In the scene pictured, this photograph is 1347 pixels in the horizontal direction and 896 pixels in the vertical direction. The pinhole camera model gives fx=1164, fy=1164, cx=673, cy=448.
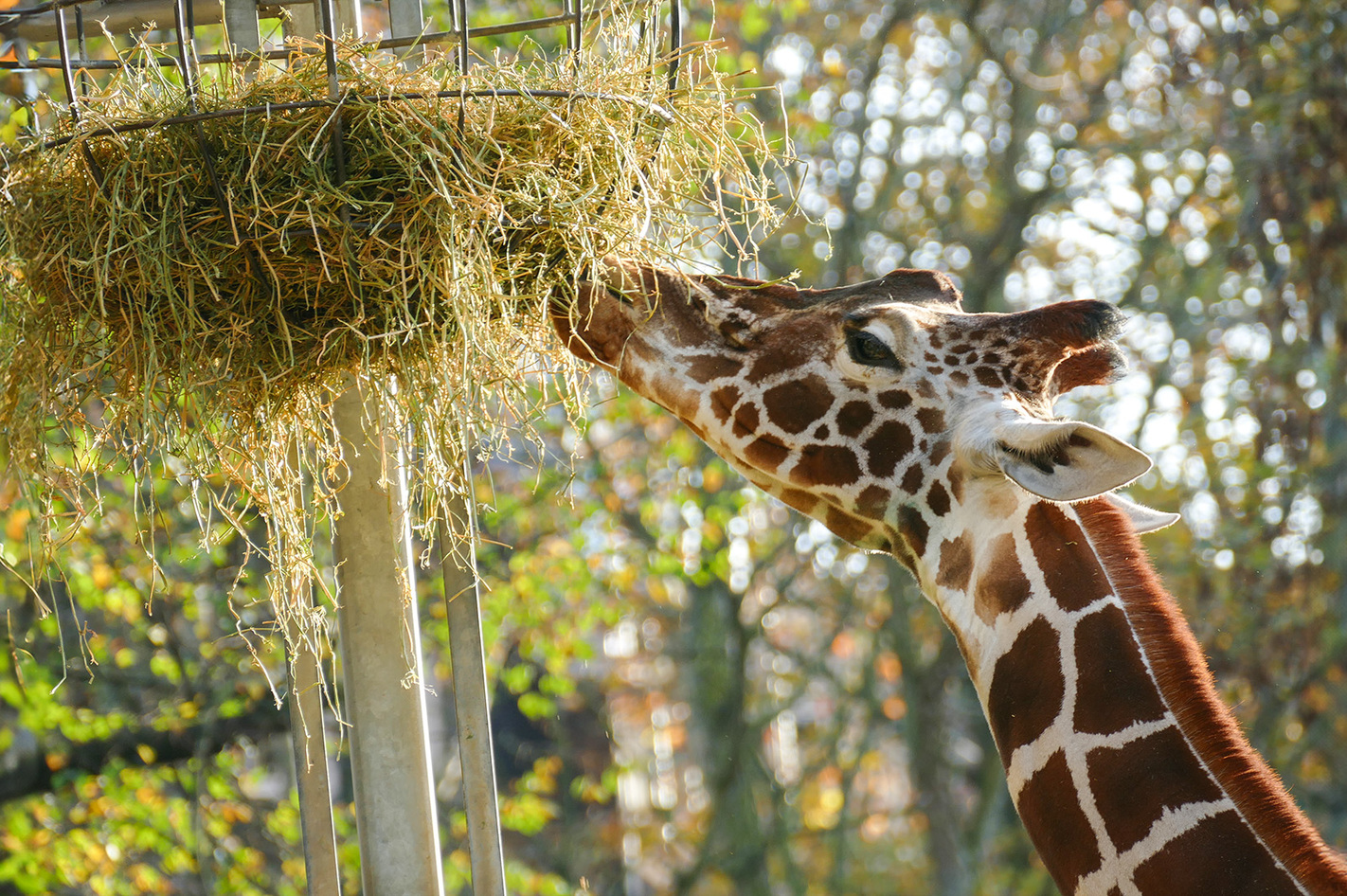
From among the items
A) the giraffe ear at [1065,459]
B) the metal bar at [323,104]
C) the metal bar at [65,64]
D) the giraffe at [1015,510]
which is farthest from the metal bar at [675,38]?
the metal bar at [65,64]

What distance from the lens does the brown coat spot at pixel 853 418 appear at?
2.04 m

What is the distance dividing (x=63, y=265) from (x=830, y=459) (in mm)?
1251

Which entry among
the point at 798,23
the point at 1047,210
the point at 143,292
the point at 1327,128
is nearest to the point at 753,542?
the point at 1047,210

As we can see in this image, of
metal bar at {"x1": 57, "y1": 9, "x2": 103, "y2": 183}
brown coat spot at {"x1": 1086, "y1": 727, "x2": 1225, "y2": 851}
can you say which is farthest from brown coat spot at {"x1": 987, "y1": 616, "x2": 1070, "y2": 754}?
metal bar at {"x1": 57, "y1": 9, "x2": 103, "y2": 183}

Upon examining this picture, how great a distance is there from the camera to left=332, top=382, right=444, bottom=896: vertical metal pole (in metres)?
2.02

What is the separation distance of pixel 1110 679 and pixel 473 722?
3.51ft

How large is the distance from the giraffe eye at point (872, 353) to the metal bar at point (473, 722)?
29.3 inches

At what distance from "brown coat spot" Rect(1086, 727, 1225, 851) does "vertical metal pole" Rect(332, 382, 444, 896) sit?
43.6 inches

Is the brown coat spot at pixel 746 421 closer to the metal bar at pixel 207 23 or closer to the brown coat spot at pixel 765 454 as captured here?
the brown coat spot at pixel 765 454

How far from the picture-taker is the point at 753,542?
812 cm

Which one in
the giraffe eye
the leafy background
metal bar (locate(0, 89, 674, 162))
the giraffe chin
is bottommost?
the leafy background

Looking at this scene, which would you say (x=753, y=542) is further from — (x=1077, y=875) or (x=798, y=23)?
(x=1077, y=875)

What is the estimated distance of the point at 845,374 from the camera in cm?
206

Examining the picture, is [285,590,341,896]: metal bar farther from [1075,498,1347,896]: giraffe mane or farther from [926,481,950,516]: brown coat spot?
[1075,498,1347,896]: giraffe mane
